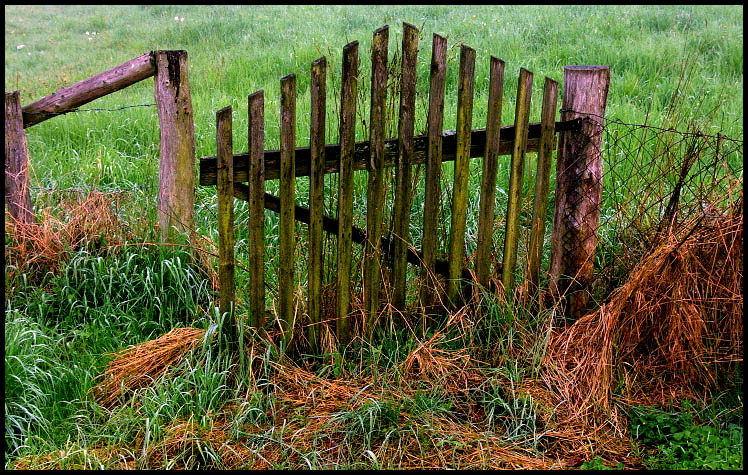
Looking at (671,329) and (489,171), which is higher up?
(489,171)

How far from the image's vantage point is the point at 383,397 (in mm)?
3543

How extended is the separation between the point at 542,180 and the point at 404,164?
81 centimetres

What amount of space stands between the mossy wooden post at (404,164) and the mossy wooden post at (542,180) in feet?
2.34

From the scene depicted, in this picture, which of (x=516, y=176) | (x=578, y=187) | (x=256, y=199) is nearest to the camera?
(x=256, y=199)

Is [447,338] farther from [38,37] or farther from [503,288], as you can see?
[38,37]

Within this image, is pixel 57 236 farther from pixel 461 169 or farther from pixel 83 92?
pixel 461 169

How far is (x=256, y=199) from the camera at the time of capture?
357cm

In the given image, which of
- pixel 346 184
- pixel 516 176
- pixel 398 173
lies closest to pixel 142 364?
pixel 346 184

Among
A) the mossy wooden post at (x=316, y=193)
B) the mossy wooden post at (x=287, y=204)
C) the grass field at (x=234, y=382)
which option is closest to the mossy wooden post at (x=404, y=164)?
the grass field at (x=234, y=382)

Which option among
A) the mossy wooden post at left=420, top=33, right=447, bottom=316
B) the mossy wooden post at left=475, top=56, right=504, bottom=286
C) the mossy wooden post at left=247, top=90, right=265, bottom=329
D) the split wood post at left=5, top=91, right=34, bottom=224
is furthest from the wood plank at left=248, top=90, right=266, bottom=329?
the split wood post at left=5, top=91, right=34, bottom=224

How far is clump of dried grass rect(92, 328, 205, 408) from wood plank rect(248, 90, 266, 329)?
0.34 meters

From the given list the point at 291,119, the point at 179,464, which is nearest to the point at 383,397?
the point at 179,464

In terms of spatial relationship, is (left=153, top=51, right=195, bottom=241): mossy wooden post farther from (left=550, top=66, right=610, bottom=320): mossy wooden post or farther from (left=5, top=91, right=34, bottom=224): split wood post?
(left=550, top=66, right=610, bottom=320): mossy wooden post

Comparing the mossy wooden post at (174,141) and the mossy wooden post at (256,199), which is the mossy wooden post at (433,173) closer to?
the mossy wooden post at (256,199)
